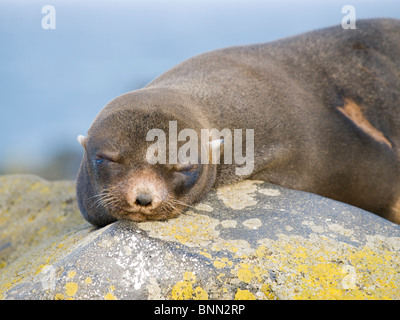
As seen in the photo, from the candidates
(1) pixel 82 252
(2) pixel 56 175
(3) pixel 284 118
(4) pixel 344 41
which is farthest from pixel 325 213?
(2) pixel 56 175

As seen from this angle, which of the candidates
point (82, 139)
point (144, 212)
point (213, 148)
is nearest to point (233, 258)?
Answer: point (144, 212)

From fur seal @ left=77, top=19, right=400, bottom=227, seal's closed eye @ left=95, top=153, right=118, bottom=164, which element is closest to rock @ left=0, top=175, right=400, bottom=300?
fur seal @ left=77, top=19, right=400, bottom=227

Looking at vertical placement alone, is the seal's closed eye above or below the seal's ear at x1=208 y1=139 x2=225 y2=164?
above

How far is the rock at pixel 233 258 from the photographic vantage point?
446cm

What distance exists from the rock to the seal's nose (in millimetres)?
209

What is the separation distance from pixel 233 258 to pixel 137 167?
1466 mm

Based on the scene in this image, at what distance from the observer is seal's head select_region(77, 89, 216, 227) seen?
5383 millimetres

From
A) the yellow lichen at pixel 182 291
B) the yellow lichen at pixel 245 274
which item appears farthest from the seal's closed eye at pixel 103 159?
the yellow lichen at pixel 245 274

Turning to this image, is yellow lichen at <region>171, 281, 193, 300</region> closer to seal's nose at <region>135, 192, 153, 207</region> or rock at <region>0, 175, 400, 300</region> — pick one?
rock at <region>0, 175, 400, 300</region>

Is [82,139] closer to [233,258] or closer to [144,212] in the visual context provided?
[144,212]

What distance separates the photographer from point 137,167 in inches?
217

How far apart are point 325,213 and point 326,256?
96 cm

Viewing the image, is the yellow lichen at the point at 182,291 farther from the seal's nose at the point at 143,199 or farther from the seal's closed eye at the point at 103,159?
the seal's closed eye at the point at 103,159

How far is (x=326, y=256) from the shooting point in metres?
4.94
